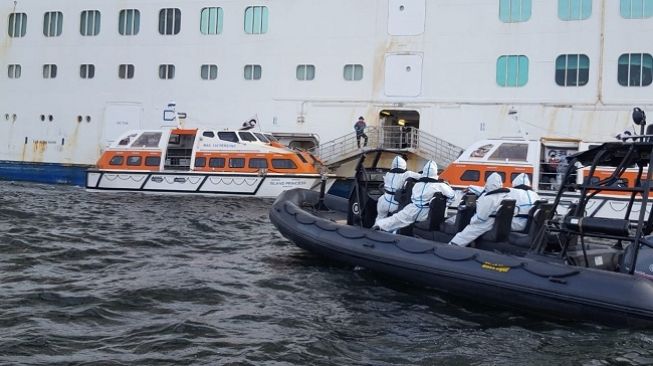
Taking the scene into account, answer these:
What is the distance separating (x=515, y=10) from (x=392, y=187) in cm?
1257

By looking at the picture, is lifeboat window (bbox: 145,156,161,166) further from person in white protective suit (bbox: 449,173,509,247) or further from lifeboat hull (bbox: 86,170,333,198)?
person in white protective suit (bbox: 449,173,509,247)

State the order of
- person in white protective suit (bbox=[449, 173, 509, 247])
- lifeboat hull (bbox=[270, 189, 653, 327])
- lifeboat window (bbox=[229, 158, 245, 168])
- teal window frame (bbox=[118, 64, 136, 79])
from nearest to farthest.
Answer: lifeboat hull (bbox=[270, 189, 653, 327]) → person in white protective suit (bbox=[449, 173, 509, 247]) → lifeboat window (bbox=[229, 158, 245, 168]) → teal window frame (bbox=[118, 64, 136, 79])

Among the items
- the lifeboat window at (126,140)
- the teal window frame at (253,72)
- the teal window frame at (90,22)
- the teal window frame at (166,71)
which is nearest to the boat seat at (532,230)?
the lifeboat window at (126,140)

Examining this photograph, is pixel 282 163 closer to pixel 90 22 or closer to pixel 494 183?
pixel 494 183

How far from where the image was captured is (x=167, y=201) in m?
17.1

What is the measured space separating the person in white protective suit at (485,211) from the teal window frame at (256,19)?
15361mm

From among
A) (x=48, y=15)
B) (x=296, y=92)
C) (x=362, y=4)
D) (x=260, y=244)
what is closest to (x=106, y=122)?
(x=48, y=15)

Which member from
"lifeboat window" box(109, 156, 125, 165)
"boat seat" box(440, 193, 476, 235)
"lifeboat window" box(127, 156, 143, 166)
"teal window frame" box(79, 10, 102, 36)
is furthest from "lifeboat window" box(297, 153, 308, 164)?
"teal window frame" box(79, 10, 102, 36)

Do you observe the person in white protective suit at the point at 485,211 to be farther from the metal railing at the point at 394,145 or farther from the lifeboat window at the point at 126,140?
the lifeboat window at the point at 126,140

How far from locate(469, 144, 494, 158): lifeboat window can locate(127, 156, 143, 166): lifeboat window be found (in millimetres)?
8996

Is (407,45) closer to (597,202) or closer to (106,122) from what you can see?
(597,202)

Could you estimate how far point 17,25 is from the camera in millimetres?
25125

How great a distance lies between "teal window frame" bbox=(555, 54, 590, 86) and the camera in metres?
18.9

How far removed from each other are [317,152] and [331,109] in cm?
140
